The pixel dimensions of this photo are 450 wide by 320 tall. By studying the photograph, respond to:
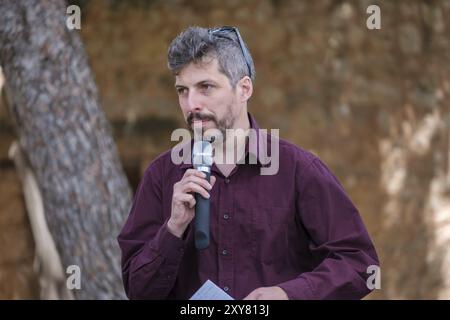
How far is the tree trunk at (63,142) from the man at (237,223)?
191 centimetres

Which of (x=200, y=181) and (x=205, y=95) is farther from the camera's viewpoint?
(x=205, y=95)

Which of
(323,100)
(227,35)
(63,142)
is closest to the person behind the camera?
(227,35)

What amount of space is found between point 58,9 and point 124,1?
4.53 feet

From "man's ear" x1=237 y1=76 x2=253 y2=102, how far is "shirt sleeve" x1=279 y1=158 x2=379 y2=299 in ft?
0.86

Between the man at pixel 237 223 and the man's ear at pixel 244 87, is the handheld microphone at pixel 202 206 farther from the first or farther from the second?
the man's ear at pixel 244 87

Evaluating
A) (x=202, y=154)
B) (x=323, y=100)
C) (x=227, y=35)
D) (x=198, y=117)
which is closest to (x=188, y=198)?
(x=202, y=154)

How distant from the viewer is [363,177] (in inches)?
233

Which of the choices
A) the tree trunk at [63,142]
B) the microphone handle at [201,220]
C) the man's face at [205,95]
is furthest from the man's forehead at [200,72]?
the tree trunk at [63,142]

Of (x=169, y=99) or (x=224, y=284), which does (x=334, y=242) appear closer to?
(x=224, y=284)

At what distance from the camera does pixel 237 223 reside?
254cm

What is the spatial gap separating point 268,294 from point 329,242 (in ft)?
0.74

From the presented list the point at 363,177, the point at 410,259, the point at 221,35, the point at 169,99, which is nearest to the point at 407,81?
the point at 363,177

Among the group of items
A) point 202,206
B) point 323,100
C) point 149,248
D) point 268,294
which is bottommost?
point 268,294

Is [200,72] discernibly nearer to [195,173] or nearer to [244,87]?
[244,87]
